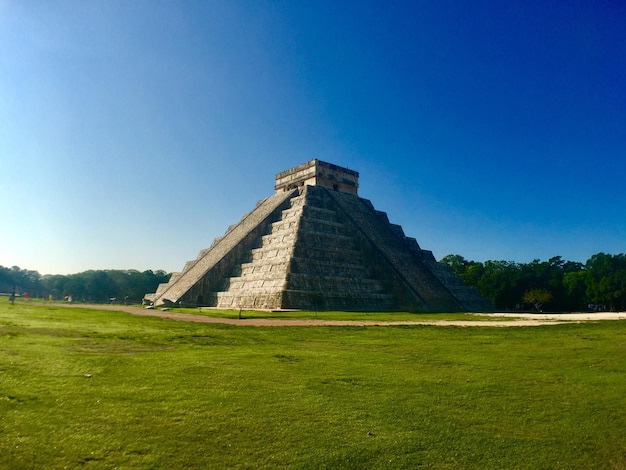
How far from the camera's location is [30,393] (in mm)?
5449

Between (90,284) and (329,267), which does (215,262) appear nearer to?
(329,267)

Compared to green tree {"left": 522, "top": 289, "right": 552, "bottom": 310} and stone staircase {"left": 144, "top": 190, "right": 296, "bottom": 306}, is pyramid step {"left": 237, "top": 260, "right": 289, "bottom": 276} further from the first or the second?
green tree {"left": 522, "top": 289, "right": 552, "bottom": 310}

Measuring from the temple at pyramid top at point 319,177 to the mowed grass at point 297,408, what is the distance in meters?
37.9

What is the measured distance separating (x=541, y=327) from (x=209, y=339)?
12595 mm

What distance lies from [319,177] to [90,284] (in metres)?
53.0

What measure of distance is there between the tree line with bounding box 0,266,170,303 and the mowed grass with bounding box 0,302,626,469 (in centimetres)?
7124

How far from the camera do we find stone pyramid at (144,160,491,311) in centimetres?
3061

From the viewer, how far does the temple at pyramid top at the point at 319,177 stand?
4681cm

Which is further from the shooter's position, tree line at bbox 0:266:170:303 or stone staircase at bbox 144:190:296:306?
tree line at bbox 0:266:170:303

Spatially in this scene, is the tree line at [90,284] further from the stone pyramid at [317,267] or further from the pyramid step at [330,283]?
the pyramid step at [330,283]

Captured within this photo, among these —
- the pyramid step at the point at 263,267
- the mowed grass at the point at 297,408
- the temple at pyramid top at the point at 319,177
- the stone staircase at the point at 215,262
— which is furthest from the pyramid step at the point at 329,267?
the mowed grass at the point at 297,408

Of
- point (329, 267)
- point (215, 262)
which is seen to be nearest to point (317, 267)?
point (329, 267)

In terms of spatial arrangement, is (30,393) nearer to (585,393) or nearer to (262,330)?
(585,393)

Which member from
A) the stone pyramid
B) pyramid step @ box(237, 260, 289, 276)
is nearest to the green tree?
the stone pyramid
